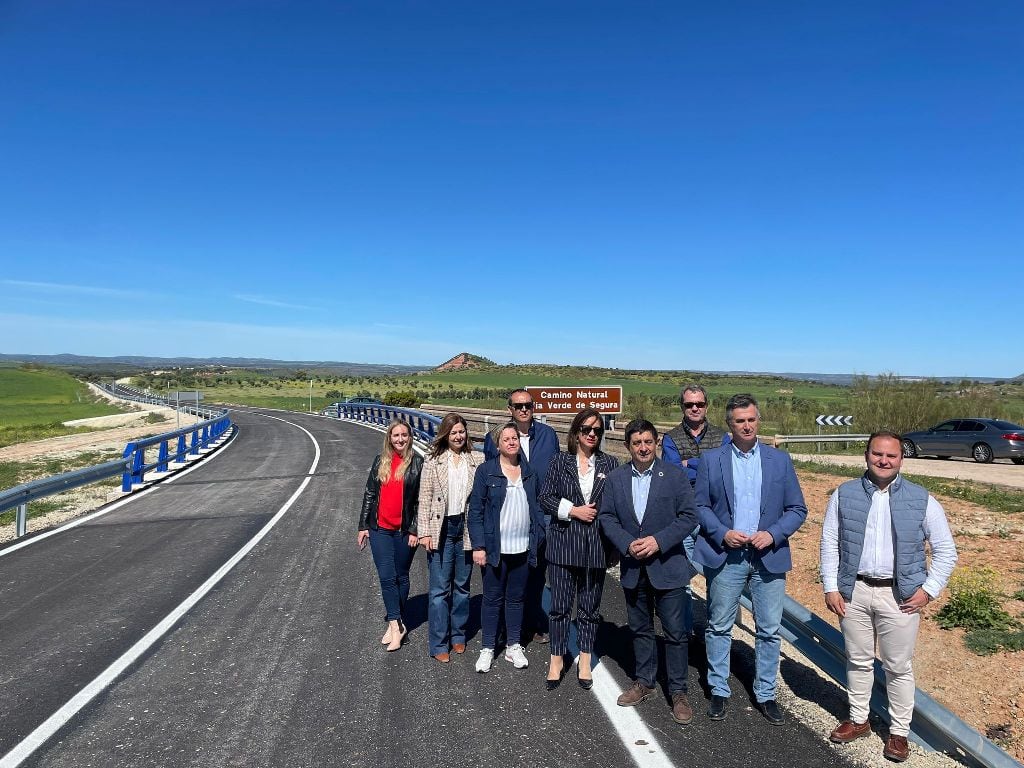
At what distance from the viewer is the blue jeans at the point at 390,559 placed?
5.59 metres

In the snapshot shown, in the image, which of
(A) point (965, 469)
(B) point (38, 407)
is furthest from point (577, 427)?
(B) point (38, 407)

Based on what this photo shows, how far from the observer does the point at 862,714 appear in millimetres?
4094

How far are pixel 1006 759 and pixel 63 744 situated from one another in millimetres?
5269

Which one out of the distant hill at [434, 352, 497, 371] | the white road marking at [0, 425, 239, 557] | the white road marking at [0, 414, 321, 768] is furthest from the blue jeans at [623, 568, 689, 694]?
the distant hill at [434, 352, 497, 371]

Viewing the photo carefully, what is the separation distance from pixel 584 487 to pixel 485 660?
1.56 meters

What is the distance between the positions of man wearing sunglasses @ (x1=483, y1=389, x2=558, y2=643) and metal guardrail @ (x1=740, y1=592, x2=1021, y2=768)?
2.00m

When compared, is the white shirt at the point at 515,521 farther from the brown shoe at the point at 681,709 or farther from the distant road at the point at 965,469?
the distant road at the point at 965,469

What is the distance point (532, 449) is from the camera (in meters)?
5.80

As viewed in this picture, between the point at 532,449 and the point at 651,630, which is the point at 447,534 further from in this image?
the point at 651,630

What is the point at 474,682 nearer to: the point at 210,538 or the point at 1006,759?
the point at 1006,759

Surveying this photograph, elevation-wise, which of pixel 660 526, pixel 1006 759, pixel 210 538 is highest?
pixel 660 526

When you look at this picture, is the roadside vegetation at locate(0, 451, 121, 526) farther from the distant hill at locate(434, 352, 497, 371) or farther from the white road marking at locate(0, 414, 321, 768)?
the distant hill at locate(434, 352, 497, 371)

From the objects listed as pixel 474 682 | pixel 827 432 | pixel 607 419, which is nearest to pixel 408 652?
pixel 474 682

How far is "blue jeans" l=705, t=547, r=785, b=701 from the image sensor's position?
441 cm
